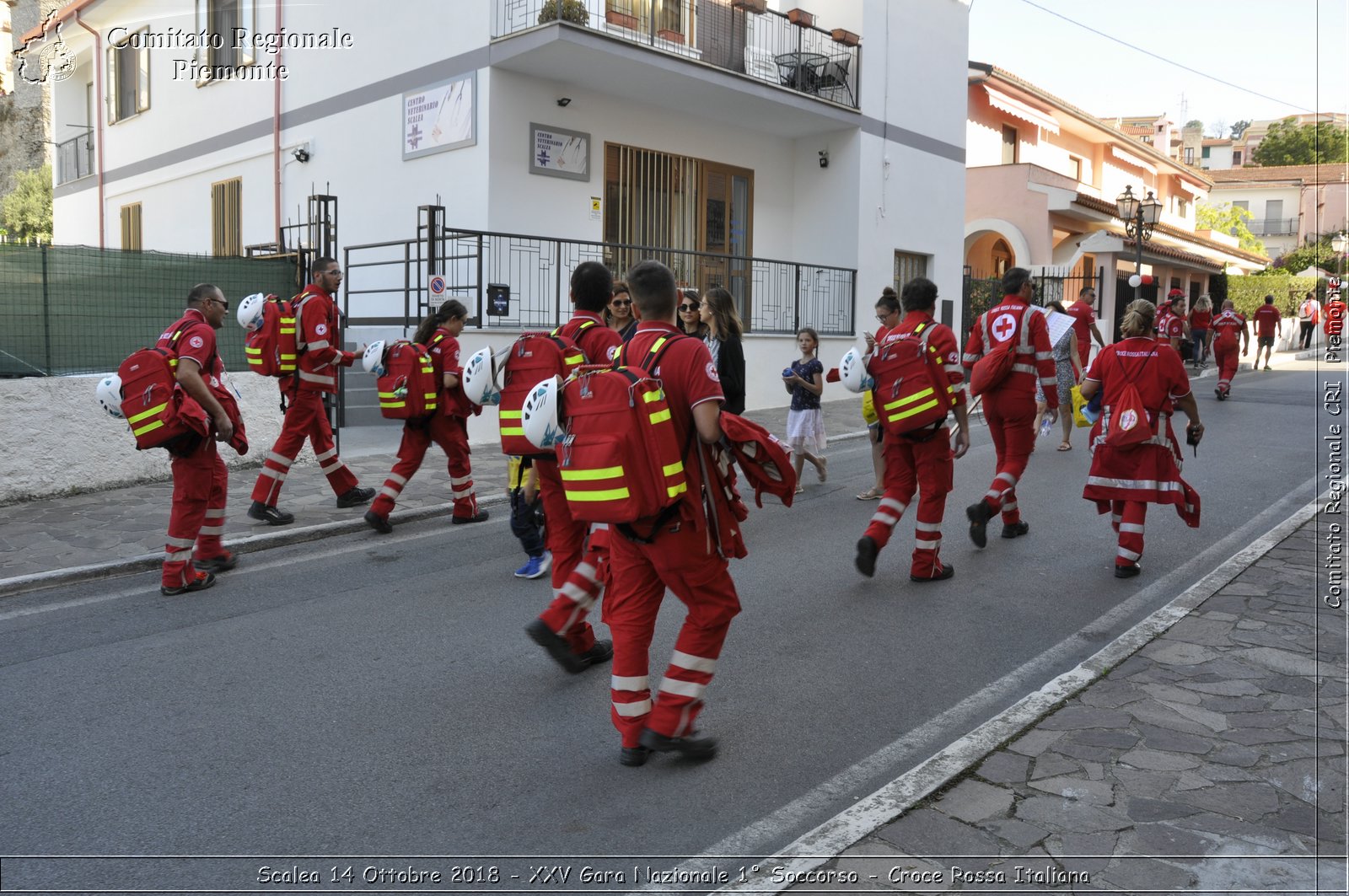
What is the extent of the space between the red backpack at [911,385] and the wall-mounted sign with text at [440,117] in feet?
30.9

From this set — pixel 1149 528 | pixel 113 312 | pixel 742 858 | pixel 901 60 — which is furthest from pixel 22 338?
pixel 901 60

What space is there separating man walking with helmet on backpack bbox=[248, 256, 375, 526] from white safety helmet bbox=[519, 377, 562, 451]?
16.8ft

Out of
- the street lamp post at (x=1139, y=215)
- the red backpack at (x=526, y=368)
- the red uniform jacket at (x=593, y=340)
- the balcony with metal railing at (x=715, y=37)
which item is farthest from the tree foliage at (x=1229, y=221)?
the red backpack at (x=526, y=368)

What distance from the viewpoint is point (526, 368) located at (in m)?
5.09

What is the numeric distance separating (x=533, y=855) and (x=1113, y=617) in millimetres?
3958

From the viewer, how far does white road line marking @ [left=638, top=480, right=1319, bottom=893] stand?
3271 mm

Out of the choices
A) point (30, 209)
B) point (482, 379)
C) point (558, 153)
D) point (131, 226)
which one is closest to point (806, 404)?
point (482, 379)

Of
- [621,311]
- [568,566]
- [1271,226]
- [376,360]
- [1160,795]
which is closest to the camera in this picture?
[1160,795]

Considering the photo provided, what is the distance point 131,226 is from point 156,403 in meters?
19.8

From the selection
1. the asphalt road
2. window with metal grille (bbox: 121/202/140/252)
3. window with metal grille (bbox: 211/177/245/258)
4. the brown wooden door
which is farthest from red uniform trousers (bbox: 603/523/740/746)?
window with metal grille (bbox: 121/202/140/252)

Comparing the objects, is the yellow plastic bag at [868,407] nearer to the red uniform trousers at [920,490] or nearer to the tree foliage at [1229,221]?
the red uniform trousers at [920,490]

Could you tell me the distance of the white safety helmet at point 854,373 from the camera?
6.40m

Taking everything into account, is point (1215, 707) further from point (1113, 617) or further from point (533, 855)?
point (533, 855)

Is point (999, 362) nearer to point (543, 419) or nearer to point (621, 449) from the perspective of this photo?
point (621, 449)
